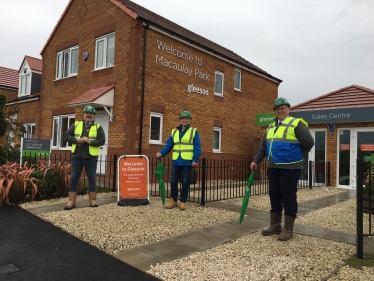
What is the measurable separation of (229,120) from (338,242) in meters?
10.2

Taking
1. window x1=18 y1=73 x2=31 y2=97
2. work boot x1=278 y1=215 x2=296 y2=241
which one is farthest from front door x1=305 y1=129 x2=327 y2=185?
window x1=18 y1=73 x2=31 y2=97

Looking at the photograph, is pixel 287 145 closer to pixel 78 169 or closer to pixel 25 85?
pixel 78 169

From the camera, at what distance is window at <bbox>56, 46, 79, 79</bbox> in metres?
13.1

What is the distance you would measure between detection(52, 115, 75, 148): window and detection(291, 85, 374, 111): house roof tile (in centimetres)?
977

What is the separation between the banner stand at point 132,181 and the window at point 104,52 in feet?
18.7

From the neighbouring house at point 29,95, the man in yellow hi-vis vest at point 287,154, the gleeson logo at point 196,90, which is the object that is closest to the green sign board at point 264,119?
the gleeson logo at point 196,90

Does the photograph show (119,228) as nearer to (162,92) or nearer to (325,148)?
(162,92)

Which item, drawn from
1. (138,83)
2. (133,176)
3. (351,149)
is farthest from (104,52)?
(351,149)

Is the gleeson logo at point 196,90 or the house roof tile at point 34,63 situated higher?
the house roof tile at point 34,63

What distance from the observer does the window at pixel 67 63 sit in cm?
1307

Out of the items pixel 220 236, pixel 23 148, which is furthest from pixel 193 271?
pixel 23 148

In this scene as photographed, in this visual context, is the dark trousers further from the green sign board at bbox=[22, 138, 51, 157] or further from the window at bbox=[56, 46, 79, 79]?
the window at bbox=[56, 46, 79, 79]

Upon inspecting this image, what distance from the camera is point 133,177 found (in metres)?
6.72

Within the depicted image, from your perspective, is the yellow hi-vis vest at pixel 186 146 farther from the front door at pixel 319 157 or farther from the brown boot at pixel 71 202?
the front door at pixel 319 157
